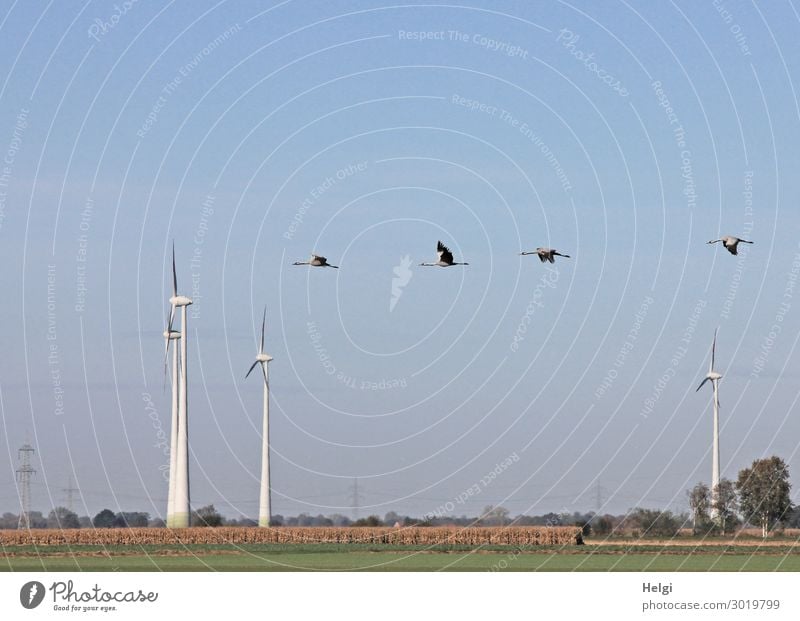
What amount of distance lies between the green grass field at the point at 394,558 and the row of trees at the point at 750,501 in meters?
30.3

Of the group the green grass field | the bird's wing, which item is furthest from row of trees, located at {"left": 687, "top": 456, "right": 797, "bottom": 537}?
the bird's wing

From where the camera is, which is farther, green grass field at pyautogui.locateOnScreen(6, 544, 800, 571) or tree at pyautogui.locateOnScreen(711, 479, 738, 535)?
tree at pyautogui.locateOnScreen(711, 479, 738, 535)

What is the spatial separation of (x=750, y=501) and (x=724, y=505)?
767 cm

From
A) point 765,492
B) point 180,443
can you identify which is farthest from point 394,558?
point 765,492

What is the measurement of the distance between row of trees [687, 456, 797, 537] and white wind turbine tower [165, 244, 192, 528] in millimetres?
43406

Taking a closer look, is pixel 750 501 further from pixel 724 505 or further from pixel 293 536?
pixel 293 536

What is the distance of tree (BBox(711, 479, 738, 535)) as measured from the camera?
146625 millimetres

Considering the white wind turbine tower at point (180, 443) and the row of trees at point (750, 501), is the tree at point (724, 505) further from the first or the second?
the white wind turbine tower at point (180, 443)

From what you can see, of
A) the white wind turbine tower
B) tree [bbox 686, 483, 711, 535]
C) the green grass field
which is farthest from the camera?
tree [bbox 686, 483, 711, 535]

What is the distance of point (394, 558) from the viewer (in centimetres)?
10412
